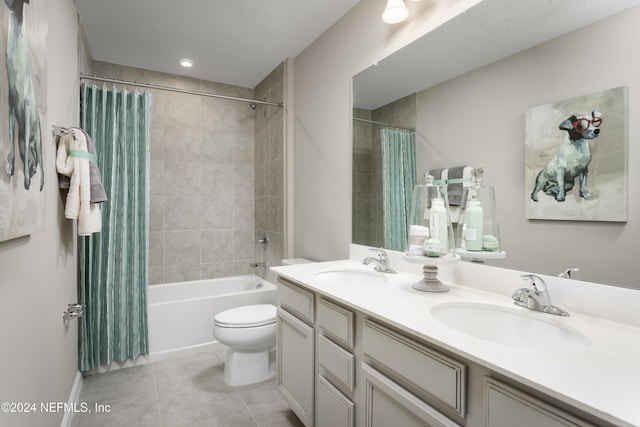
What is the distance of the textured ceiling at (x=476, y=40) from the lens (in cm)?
107

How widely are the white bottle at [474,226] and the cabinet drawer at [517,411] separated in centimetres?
67

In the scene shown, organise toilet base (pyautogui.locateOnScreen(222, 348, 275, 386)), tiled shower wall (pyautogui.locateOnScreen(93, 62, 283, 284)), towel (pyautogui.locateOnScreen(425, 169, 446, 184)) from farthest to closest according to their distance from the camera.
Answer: tiled shower wall (pyautogui.locateOnScreen(93, 62, 283, 284)), toilet base (pyautogui.locateOnScreen(222, 348, 275, 386)), towel (pyautogui.locateOnScreen(425, 169, 446, 184))

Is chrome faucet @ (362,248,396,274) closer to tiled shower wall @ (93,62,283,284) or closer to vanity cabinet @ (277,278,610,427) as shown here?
vanity cabinet @ (277,278,610,427)

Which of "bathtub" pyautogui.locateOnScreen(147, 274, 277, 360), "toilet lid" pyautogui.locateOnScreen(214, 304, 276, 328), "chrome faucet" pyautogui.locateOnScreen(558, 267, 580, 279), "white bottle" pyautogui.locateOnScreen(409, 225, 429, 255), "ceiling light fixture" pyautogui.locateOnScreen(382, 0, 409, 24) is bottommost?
"bathtub" pyautogui.locateOnScreen(147, 274, 277, 360)

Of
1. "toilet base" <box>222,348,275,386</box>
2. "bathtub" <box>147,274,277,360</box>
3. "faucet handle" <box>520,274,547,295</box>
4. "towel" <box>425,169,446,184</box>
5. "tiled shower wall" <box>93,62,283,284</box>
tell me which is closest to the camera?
"faucet handle" <box>520,274,547,295</box>

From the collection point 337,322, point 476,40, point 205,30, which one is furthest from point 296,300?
point 205,30

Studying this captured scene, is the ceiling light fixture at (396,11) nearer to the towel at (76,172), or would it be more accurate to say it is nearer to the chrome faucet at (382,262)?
the chrome faucet at (382,262)

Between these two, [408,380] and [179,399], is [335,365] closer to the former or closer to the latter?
[408,380]

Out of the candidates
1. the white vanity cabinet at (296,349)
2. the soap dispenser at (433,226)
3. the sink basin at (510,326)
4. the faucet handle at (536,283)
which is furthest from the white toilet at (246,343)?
the faucet handle at (536,283)

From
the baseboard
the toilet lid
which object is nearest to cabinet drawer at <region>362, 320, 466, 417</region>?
the toilet lid

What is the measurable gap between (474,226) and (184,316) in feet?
7.88

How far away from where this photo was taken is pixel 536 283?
3.46ft

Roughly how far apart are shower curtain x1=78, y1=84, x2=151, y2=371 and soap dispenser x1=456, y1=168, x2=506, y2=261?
2290mm

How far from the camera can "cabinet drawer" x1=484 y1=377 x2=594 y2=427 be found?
24.2 inches
